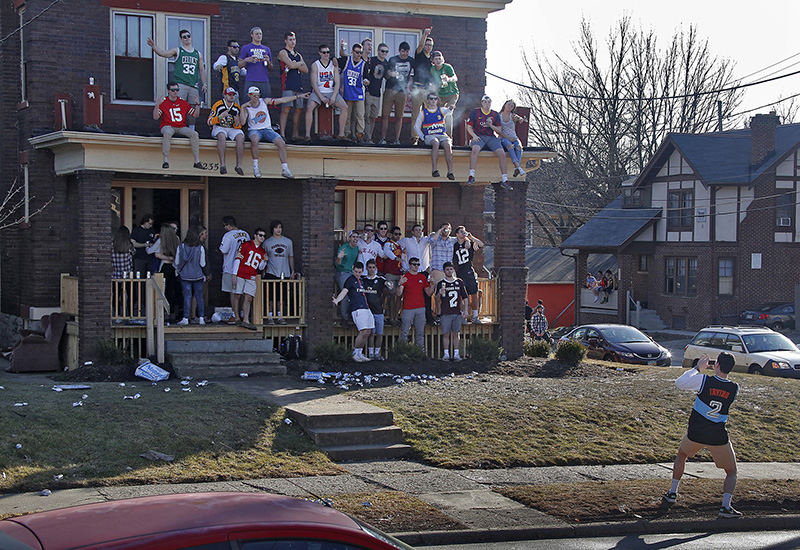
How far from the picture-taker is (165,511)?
14.9 feet

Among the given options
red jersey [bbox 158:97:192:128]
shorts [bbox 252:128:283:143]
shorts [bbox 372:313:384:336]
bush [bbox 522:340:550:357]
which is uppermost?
red jersey [bbox 158:97:192:128]

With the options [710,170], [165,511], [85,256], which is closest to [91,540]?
[165,511]

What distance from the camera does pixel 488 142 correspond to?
63.0 ft

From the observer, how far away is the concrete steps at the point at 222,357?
16.1m

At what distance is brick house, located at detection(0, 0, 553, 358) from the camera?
56.5 ft

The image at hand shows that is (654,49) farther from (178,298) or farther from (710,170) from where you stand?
(178,298)

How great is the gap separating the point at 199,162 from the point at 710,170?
33.2 m

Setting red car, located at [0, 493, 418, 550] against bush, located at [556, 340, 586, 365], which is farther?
bush, located at [556, 340, 586, 365]

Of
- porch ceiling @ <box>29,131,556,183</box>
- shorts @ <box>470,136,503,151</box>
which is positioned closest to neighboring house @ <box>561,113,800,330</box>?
porch ceiling @ <box>29,131,556,183</box>

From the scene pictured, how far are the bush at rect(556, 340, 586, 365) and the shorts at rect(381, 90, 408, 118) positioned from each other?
5.57m

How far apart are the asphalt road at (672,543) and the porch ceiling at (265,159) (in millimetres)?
10155

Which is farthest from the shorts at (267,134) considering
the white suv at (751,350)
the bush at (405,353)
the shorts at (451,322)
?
the white suv at (751,350)

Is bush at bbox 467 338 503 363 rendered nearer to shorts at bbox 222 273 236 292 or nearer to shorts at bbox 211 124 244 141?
shorts at bbox 222 273 236 292

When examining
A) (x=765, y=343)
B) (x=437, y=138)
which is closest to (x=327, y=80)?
(x=437, y=138)
